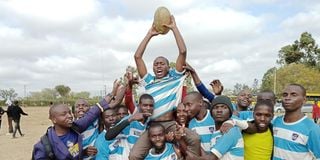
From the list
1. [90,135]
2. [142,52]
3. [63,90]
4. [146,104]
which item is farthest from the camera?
[63,90]

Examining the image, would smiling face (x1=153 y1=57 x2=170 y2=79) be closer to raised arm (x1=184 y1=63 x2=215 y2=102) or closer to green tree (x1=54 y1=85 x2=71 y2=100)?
raised arm (x1=184 y1=63 x2=215 y2=102)

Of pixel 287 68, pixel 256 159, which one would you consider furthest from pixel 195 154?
pixel 287 68

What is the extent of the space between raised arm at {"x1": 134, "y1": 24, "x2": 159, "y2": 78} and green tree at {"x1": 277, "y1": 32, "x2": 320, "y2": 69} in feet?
194

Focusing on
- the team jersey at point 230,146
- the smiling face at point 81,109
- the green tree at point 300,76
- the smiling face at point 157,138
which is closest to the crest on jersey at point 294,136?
the team jersey at point 230,146

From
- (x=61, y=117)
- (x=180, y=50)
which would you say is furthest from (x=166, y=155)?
(x=180, y=50)

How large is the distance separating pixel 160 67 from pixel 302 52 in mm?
60976

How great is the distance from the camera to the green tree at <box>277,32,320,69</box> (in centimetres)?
5959

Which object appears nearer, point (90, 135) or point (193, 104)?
point (193, 104)

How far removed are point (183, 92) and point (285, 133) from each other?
1.76 m

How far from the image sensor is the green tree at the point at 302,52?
5959 cm

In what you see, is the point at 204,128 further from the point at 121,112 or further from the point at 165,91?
the point at 121,112

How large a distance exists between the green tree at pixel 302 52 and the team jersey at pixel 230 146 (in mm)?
60073

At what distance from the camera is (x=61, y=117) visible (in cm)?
442

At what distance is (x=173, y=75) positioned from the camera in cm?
510
